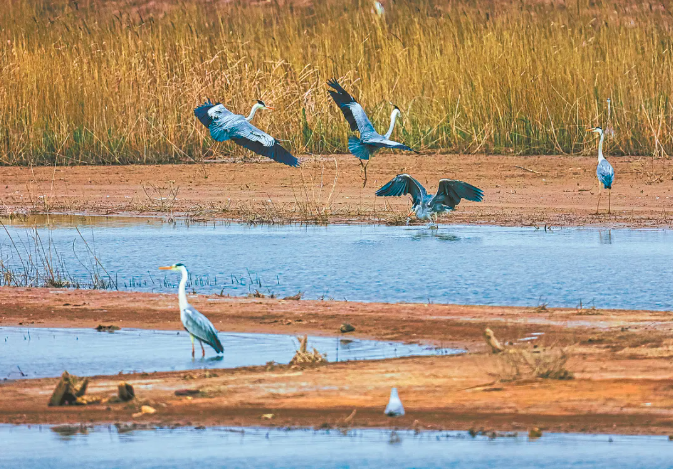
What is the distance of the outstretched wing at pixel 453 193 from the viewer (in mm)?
12391

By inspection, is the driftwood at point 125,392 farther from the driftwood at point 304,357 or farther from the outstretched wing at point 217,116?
the outstretched wing at point 217,116

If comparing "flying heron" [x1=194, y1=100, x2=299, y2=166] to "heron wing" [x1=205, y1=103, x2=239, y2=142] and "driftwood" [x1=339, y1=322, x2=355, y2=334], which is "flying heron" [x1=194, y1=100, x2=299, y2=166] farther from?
"driftwood" [x1=339, y1=322, x2=355, y2=334]

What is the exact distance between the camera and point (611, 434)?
5449 mm

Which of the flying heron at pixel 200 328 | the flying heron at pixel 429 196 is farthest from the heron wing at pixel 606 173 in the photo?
the flying heron at pixel 200 328

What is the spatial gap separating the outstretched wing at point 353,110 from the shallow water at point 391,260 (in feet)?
3.62

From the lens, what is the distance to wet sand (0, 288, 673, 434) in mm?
5758

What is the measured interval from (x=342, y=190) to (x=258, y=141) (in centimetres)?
343

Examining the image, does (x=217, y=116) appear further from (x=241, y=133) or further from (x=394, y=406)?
(x=394, y=406)

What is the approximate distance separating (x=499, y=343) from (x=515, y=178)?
9060 millimetres

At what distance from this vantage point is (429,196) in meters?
12.8

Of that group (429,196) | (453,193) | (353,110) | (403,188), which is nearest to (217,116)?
(353,110)

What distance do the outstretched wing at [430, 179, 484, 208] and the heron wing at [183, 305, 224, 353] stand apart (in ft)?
18.4

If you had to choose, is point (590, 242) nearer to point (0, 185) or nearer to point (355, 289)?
point (355, 289)

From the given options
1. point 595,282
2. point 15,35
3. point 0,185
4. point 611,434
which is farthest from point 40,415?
point 15,35
